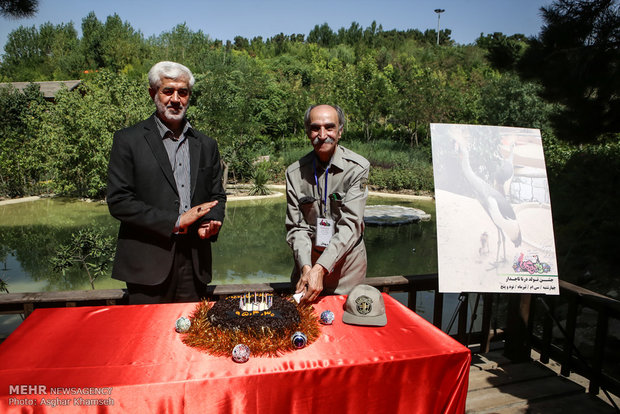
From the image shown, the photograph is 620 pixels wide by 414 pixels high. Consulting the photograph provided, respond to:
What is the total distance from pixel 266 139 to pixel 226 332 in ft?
74.2

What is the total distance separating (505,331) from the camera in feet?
8.71

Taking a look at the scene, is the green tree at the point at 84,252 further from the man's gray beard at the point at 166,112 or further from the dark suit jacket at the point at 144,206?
the man's gray beard at the point at 166,112

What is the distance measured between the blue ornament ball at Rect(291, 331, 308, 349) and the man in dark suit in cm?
69

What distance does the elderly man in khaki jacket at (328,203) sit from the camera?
1879 mm

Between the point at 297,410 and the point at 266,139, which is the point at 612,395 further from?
the point at 266,139

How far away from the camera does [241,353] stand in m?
1.25

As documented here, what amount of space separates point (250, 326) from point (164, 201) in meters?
0.77

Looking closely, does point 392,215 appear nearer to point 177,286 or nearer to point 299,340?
point 177,286

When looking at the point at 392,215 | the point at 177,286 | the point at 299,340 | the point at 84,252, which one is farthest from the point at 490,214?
the point at 392,215

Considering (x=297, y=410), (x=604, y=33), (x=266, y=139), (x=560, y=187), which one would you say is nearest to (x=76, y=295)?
(x=297, y=410)

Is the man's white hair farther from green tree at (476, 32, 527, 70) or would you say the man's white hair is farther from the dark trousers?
green tree at (476, 32, 527, 70)

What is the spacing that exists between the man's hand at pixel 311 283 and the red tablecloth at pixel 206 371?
0.20 m

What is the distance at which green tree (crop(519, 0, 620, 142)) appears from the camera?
438 cm

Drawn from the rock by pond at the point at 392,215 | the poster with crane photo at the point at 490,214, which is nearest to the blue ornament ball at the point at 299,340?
the poster with crane photo at the point at 490,214
